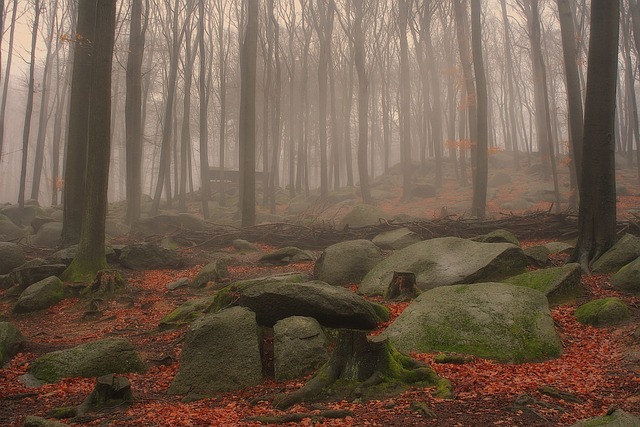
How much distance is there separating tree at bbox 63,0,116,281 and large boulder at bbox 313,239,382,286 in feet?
14.7

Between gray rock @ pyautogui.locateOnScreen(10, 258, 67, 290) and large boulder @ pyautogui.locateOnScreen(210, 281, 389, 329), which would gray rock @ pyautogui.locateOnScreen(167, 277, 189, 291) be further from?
large boulder @ pyautogui.locateOnScreen(210, 281, 389, 329)

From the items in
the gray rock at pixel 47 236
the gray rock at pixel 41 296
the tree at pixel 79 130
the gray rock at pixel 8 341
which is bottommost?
the gray rock at pixel 8 341

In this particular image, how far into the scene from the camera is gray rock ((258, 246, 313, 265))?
38.0 ft

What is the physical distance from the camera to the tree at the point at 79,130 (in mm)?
11633

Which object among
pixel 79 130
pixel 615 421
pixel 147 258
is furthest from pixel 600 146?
pixel 79 130

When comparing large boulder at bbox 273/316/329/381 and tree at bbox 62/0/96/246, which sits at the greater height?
tree at bbox 62/0/96/246

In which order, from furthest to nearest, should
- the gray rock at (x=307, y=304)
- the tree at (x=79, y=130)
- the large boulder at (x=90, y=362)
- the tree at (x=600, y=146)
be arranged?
the tree at (x=79, y=130)
the tree at (x=600, y=146)
the gray rock at (x=307, y=304)
the large boulder at (x=90, y=362)

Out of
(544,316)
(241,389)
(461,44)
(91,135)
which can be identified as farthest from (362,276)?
(461,44)

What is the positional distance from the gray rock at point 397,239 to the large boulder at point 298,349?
635 cm

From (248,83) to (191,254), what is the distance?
6096 millimetres

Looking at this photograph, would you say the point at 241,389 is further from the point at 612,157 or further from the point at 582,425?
the point at 612,157

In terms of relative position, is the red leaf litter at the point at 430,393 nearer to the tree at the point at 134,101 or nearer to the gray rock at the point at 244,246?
the gray rock at the point at 244,246

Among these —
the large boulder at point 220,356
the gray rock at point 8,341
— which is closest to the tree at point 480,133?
the large boulder at point 220,356

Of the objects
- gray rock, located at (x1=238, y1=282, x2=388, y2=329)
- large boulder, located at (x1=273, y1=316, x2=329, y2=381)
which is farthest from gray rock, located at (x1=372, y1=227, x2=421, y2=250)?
large boulder, located at (x1=273, y1=316, x2=329, y2=381)
